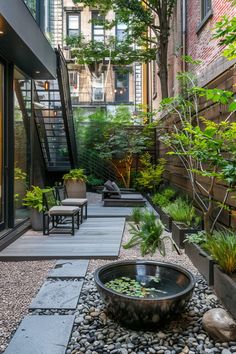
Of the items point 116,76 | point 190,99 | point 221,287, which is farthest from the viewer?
point 116,76

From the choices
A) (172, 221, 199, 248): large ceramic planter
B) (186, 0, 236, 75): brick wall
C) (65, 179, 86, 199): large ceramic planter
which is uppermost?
(186, 0, 236, 75): brick wall

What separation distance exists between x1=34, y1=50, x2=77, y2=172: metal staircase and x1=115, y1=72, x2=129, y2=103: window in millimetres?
9243

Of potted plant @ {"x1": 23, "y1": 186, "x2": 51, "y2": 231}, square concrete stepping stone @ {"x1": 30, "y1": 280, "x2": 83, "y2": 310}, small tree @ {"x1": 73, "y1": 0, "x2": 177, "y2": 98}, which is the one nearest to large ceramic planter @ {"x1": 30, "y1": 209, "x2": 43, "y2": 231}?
potted plant @ {"x1": 23, "y1": 186, "x2": 51, "y2": 231}

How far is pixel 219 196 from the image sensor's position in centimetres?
451

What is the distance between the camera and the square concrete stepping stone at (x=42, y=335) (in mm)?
2205

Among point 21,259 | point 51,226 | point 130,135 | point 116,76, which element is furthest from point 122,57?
A: point 21,259

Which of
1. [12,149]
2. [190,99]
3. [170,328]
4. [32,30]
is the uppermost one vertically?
[32,30]

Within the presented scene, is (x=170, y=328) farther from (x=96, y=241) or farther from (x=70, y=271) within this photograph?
(x=96, y=241)

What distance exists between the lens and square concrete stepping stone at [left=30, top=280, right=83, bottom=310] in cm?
288

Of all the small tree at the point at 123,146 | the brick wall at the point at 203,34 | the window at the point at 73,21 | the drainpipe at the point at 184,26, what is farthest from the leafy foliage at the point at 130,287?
the window at the point at 73,21

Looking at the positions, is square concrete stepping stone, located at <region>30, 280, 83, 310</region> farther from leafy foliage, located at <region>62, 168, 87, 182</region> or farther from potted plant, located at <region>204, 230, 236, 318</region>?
leafy foliage, located at <region>62, 168, 87, 182</region>

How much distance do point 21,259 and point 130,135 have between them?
7649 mm

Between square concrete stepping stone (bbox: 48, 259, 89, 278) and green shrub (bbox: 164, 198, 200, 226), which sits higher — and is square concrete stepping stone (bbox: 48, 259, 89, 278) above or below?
below

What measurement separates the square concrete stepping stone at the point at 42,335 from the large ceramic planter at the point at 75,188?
6.48 meters
